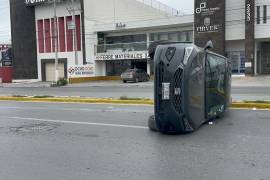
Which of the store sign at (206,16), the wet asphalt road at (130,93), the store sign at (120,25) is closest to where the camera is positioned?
the wet asphalt road at (130,93)

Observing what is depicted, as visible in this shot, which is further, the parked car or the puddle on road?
the parked car

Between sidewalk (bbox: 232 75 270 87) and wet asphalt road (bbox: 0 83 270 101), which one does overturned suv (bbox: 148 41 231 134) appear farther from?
sidewalk (bbox: 232 75 270 87)

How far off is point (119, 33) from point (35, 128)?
36.1 meters

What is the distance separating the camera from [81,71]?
4091 cm

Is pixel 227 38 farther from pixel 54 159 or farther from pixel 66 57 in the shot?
pixel 54 159

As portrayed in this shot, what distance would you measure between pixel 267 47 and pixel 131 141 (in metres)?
33.9

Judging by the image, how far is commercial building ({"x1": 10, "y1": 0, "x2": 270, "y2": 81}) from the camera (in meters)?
35.5

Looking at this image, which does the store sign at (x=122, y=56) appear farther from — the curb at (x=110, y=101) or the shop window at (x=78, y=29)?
the curb at (x=110, y=101)

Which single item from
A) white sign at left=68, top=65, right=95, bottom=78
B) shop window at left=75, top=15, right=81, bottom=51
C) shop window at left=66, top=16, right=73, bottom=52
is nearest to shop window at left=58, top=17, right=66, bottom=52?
shop window at left=66, top=16, right=73, bottom=52

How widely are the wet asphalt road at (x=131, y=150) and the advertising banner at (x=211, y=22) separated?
88.0 ft

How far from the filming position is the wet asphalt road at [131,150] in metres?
5.22

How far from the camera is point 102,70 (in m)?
44.6

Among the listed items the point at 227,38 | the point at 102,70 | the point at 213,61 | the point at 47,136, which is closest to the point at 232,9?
the point at 227,38

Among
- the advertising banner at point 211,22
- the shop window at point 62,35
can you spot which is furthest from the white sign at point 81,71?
the advertising banner at point 211,22
